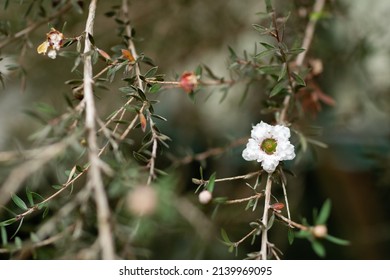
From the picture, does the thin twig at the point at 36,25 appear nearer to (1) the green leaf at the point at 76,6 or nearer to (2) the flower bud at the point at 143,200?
(1) the green leaf at the point at 76,6

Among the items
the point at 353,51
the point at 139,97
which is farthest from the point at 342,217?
the point at 139,97

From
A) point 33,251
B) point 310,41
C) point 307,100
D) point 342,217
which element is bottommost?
point 342,217

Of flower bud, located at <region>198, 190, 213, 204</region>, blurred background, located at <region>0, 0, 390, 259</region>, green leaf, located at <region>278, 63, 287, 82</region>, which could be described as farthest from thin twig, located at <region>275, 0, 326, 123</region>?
flower bud, located at <region>198, 190, 213, 204</region>

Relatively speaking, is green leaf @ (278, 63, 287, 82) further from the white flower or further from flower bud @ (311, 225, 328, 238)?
flower bud @ (311, 225, 328, 238)

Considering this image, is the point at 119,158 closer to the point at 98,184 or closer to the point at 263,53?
the point at 98,184

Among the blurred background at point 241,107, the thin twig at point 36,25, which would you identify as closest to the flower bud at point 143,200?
the blurred background at point 241,107

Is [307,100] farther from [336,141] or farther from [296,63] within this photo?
[336,141]
